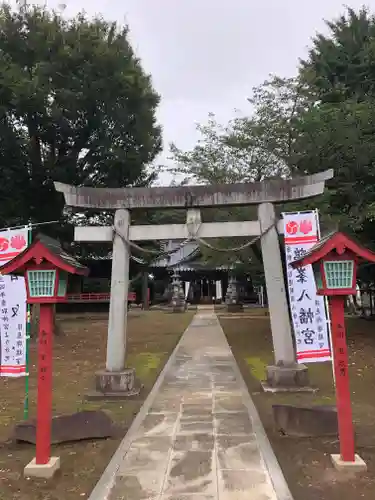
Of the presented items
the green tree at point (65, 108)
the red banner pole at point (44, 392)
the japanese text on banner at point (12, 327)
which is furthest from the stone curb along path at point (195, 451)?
the green tree at point (65, 108)

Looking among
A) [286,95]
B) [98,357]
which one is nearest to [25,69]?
[286,95]

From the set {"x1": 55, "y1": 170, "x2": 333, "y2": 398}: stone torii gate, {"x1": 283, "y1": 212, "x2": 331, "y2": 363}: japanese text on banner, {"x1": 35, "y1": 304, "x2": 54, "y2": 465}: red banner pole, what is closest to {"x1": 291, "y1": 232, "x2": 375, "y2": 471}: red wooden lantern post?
{"x1": 35, "y1": 304, "x2": 54, "y2": 465}: red banner pole

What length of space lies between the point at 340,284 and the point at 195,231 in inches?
195

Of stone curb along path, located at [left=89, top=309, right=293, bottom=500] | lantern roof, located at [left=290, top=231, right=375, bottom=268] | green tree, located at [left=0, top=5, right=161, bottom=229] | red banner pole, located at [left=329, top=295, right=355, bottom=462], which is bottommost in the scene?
stone curb along path, located at [left=89, top=309, right=293, bottom=500]

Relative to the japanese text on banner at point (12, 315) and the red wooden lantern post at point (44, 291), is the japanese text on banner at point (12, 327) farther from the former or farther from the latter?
the red wooden lantern post at point (44, 291)

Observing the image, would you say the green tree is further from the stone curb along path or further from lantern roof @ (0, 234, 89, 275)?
lantern roof @ (0, 234, 89, 275)

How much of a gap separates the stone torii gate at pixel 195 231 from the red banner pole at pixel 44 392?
414cm

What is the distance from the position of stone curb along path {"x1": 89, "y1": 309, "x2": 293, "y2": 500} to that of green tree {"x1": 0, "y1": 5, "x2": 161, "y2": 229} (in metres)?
14.0

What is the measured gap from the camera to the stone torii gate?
10570 millimetres

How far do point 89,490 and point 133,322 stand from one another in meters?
22.9

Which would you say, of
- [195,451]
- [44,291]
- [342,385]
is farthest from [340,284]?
[44,291]

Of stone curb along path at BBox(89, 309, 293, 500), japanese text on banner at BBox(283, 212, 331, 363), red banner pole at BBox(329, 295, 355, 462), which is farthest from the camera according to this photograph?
japanese text on banner at BBox(283, 212, 331, 363)

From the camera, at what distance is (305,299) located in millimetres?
10320

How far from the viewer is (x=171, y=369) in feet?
44.3
